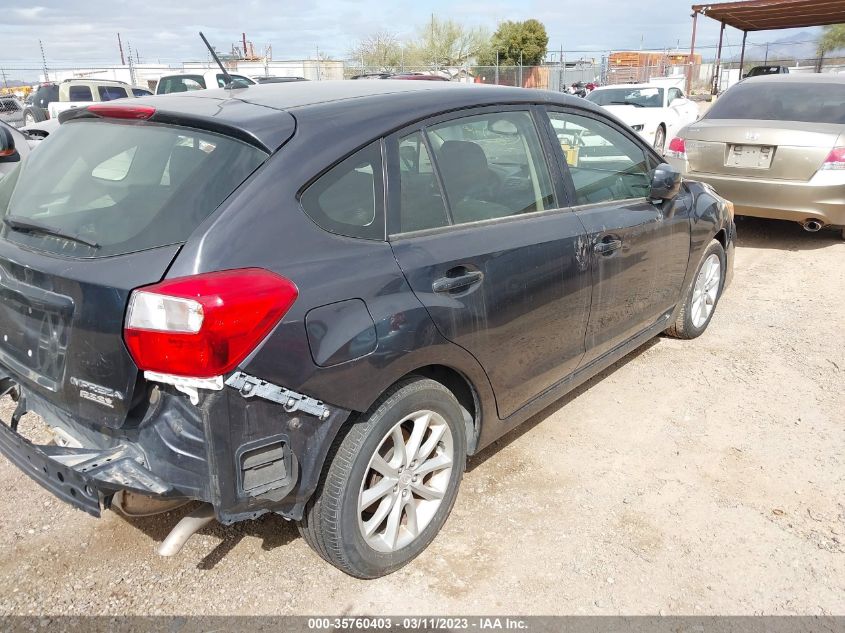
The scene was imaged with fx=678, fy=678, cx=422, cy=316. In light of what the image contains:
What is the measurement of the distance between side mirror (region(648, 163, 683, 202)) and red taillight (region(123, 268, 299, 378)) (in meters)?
2.55

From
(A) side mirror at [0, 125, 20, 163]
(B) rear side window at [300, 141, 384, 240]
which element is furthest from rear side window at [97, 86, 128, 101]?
(B) rear side window at [300, 141, 384, 240]

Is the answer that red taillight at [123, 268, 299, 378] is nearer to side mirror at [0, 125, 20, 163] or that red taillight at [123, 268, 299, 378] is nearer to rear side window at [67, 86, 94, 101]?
side mirror at [0, 125, 20, 163]

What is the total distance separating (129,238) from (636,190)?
8.98ft

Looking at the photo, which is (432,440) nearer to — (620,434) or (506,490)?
(506,490)

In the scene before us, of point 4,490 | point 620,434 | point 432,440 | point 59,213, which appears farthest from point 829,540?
point 4,490

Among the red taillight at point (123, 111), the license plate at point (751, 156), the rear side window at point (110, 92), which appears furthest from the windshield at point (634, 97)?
the red taillight at point (123, 111)

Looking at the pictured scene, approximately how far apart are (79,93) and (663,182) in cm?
1777

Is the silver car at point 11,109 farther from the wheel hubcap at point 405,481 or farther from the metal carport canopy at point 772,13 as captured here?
the wheel hubcap at point 405,481

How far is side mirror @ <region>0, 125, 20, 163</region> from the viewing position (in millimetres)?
4695

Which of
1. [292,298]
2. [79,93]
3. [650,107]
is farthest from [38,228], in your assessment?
[79,93]

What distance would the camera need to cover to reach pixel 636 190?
149 inches

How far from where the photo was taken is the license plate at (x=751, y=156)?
269 inches

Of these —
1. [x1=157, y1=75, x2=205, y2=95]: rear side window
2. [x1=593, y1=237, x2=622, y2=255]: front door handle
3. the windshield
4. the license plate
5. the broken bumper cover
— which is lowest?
the broken bumper cover

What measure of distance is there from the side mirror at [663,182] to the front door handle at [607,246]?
50 cm
